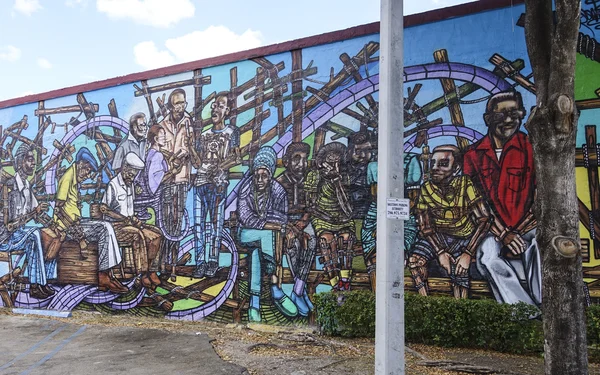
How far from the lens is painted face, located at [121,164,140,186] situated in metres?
12.7

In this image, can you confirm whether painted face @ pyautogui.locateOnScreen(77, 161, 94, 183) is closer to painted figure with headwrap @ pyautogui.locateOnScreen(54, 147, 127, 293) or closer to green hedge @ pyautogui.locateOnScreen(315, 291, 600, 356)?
painted figure with headwrap @ pyautogui.locateOnScreen(54, 147, 127, 293)

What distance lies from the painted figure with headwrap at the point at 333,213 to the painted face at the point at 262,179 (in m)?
0.93

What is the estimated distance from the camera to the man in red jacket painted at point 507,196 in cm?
861

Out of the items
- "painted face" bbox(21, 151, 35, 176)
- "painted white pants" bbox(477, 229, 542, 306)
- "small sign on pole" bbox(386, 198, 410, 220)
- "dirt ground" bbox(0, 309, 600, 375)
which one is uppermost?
"painted face" bbox(21, 151, 35, 176)

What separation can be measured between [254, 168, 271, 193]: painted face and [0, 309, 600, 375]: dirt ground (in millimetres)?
2838

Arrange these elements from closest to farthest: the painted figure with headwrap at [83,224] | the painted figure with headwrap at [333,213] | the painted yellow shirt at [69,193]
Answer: the painted figure with headwrap at [333,213] < the painted figure with headwrap at [83,224] < the painted yellow shirt at [69,193]

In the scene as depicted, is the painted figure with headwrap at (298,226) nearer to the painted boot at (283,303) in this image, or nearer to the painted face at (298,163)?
the painted face at (298,163)

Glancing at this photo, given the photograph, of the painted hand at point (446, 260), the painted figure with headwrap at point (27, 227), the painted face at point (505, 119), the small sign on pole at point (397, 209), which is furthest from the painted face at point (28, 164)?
the small sign on pole at point (397, 209)

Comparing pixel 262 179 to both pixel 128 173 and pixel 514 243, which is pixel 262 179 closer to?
pixel 128 173

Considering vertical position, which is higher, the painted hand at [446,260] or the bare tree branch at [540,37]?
the bare tree branch at [540,37]

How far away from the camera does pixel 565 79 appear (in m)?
5.66

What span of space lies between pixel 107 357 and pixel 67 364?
1.98 ft

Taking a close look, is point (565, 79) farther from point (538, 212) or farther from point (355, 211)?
point (355, 211)

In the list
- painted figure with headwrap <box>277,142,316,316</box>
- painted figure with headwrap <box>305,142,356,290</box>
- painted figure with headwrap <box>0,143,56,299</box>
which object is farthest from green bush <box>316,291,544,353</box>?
painted figure with headwrap <box>0,143,56,299</box>
